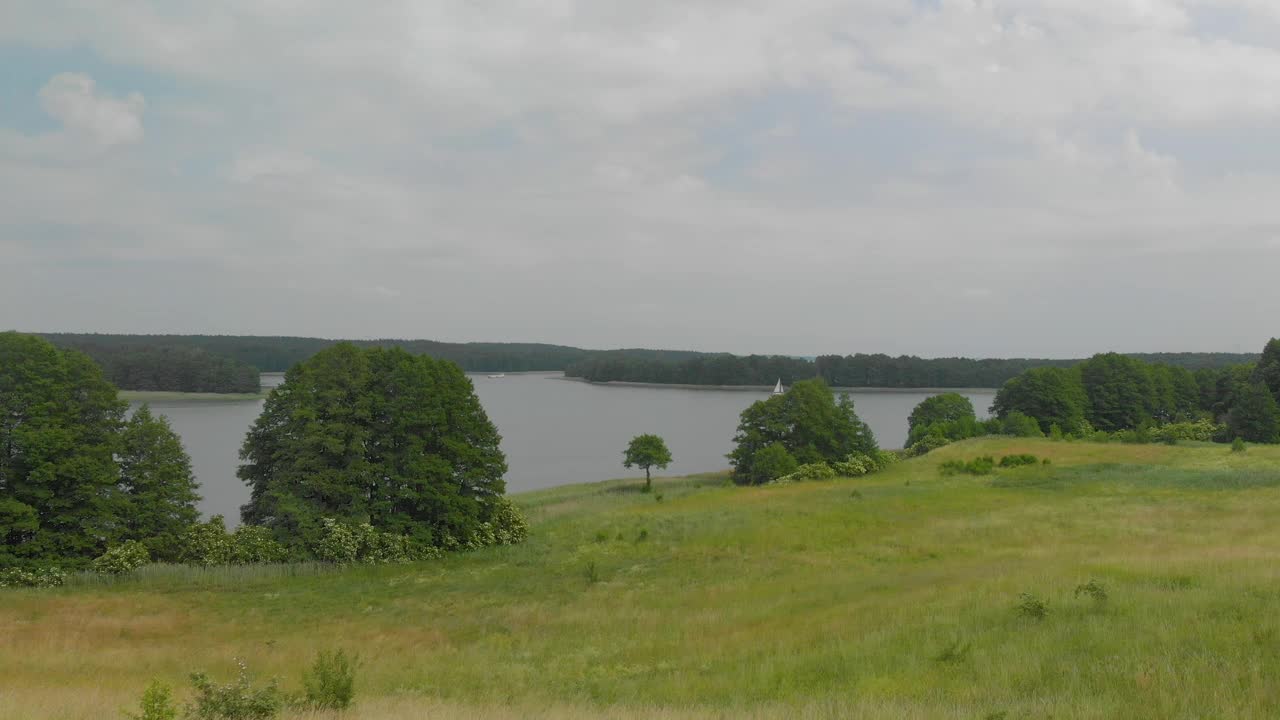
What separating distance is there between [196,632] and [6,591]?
10122 mm

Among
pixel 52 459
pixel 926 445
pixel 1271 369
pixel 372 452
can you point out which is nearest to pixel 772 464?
pixel 926 445

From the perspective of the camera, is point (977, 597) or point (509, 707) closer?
point (509, 707)

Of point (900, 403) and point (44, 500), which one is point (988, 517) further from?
point (900, 403)

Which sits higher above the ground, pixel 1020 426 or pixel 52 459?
pixel 52 459

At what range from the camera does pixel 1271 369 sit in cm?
7325

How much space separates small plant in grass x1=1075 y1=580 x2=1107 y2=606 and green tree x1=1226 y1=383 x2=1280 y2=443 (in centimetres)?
6487

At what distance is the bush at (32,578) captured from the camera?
1029 inches

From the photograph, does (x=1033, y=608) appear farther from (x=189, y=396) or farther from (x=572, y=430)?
(x=189, y=396)

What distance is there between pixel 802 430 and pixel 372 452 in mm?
39964

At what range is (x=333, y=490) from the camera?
31.9 meters

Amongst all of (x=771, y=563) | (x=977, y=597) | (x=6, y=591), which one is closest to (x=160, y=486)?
(x=6, y=591)

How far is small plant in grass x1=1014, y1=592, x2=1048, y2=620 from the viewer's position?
13531mm

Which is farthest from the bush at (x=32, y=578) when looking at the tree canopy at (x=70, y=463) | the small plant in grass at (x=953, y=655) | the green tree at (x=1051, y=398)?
the green tree at (x=1051, y=398)

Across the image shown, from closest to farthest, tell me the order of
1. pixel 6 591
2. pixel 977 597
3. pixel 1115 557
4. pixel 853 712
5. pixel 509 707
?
1. pixel 853 712
2. pixel 509 707
3. pixel 977 597
4. pixel 1115 557
5. pixel 6 591
